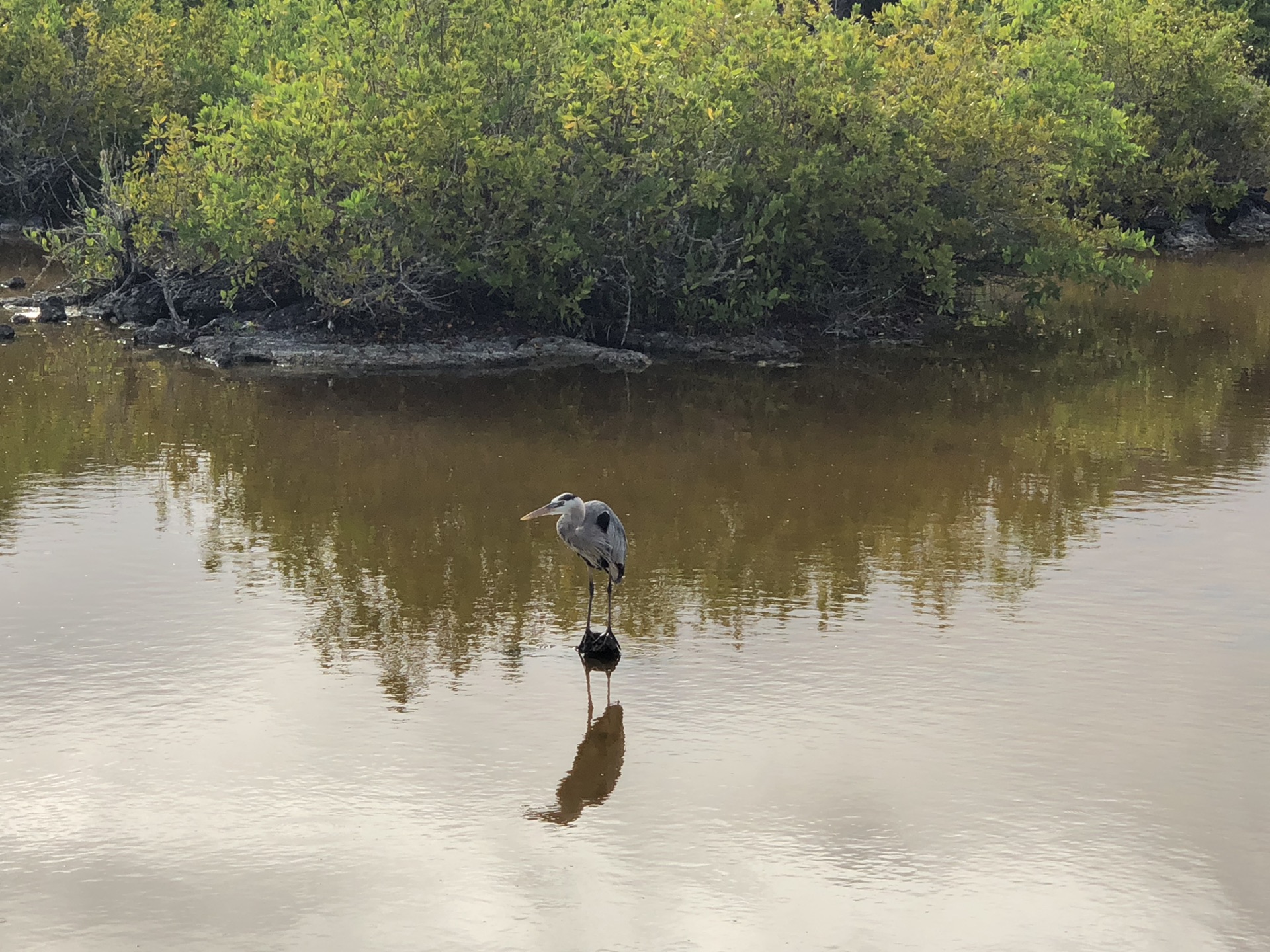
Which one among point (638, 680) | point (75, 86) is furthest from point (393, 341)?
point (75, 86)

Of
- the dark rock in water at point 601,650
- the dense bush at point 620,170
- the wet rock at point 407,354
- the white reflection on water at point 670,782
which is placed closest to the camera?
the white reflection on water at point 670,782

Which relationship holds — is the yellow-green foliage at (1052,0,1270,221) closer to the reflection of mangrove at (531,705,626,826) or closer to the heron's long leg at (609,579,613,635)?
the heron's long leg at (609,579,613,635)

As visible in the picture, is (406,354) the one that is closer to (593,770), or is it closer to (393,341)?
(393,341)

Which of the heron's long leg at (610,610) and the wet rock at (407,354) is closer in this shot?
the heron's long leg at (610,610)

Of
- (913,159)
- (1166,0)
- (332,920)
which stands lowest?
(332,920)

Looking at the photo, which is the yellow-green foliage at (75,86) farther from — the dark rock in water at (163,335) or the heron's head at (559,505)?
the heron's head at (559,505)

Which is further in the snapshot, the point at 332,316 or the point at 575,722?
the point at 332,316

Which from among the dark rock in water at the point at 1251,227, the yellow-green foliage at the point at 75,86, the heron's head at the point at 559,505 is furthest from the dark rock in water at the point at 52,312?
the dark rock in water at the point at 1251,227

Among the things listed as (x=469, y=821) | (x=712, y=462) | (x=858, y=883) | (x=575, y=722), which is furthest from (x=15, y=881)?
(x=712, y=462)

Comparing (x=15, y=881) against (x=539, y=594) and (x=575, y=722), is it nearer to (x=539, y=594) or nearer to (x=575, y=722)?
(x=575, y=722)

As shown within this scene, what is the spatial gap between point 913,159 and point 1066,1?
19035 millimetres

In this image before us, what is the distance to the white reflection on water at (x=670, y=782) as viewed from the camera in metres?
8.72

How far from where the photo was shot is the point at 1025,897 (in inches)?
352

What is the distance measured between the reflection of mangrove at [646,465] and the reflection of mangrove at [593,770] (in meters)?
1.37
